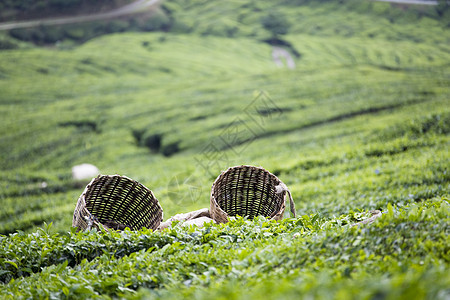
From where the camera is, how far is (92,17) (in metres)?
36.4

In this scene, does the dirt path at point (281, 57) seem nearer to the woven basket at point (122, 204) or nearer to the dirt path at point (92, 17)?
the dirt path at point (92, 17)

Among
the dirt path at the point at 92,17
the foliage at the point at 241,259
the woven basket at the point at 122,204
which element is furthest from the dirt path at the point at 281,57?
the foliage at the point at 241,259

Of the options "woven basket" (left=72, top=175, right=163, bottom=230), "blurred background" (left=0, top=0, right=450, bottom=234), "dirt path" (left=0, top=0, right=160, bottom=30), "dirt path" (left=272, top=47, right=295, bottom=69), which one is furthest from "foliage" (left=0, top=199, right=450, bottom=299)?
"dirt path" (left=0, top=0, right=160, bottom=30)

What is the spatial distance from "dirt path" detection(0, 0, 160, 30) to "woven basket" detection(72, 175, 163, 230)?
3493 cm

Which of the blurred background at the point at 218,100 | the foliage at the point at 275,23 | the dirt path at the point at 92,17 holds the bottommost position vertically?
the blurred background at the point at 218,100

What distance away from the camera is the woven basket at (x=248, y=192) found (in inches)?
193

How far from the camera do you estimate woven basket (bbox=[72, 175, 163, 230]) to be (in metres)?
4.70

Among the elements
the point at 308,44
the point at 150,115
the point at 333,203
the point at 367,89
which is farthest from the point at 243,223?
the point at 308,44

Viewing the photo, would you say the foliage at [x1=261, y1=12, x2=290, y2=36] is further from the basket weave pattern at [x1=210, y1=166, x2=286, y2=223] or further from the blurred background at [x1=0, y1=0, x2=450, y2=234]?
the basket weave pattern at [x1=210, y1=166, x2=286, y2=223]

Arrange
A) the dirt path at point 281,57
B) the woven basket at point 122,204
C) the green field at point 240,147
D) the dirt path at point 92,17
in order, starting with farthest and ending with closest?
the dirt path at point 92,17
the dirt path at point 281,57
the woven basket at point 122,204
the green field at point 240,147

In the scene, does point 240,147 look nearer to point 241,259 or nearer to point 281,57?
point 241,259

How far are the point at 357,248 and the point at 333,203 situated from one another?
Result: 15.3 ft

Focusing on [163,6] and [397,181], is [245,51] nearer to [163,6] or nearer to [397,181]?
[163,6]

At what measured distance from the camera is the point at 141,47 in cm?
3362
